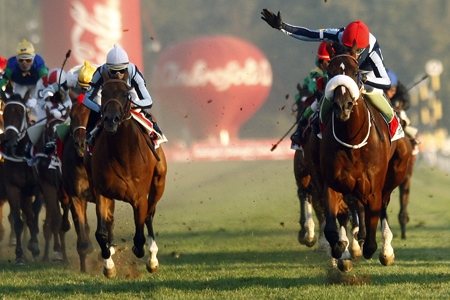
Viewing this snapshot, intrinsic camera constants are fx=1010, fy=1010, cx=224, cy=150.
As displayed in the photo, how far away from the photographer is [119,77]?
9.71 meters

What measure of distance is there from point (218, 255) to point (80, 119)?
10.3 ft

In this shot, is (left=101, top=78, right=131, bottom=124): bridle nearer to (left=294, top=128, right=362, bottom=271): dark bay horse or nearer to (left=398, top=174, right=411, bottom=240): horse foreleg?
(left=294, top=128, right=362, bottom=271): dark bay horse

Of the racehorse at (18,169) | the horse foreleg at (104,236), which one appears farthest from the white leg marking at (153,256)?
the racehorse at (18,169)

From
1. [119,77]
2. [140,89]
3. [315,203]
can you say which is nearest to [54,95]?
[140,89]

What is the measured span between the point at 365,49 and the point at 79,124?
3357mm

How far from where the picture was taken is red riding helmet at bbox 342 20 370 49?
961 centimetres

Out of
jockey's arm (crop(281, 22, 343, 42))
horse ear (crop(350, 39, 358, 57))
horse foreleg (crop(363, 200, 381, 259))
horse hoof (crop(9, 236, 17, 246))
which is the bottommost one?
horse hoof (crop(9, 236, 17, 246))

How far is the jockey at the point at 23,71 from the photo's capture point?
47.3 feet

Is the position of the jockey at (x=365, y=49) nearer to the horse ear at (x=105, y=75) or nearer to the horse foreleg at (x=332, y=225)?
the horse foreleg at (x=332, y=225)

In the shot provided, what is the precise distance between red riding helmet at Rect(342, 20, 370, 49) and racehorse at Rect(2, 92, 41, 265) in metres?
5.68

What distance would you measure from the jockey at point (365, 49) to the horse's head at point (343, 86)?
1.49 feet

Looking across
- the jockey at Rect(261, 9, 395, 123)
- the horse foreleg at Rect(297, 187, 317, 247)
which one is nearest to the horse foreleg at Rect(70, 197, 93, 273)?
the horse foreleg at Rect(297, 187, 317, 247)

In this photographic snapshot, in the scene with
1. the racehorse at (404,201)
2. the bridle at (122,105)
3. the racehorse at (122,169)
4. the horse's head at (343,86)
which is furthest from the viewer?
the racehorse at (404,201)

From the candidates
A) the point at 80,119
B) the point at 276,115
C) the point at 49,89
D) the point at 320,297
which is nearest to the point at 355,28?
the point at 320,297
